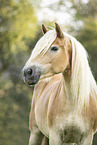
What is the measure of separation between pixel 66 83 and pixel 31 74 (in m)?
0.46

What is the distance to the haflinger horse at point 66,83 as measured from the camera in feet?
7.66

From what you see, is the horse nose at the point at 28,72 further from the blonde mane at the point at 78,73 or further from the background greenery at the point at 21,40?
the background greenery at the point at 21,40

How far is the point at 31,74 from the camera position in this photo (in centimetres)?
225

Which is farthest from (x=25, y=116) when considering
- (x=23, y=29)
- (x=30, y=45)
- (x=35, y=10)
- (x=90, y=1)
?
(x=90, y=1)

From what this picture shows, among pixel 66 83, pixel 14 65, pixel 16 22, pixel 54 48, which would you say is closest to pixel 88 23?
pixel 16 22

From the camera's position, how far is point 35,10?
34.3ft

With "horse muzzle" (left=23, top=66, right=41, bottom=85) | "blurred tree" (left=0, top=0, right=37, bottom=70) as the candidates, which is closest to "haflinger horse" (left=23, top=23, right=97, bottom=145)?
"horse muzzle" (left=23, top=66, right=41, bottom=85)

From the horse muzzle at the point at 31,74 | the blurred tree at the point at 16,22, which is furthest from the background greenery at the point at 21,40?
the horse muzzle at the point at 31,74

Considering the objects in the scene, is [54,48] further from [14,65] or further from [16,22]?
[14,65]

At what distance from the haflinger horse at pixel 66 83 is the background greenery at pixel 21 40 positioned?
6.47 m

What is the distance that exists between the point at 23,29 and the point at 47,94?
8.25m

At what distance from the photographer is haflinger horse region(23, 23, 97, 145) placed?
7.66 feet

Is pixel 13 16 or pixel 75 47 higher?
pixel 13 16

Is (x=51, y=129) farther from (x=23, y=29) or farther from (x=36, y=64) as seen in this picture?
(x=23, y=29)
